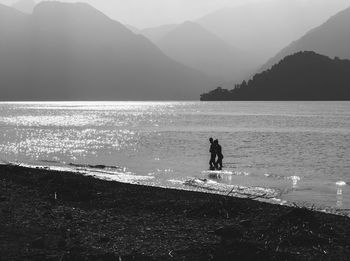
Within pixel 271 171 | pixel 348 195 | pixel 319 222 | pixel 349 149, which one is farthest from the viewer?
pixel 349 149

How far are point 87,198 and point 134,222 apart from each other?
5.14 metres

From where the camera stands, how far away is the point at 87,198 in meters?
22.1

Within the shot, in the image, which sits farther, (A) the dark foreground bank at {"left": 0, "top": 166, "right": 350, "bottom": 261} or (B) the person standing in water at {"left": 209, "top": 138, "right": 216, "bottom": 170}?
(B) the person standing in water at {"left": 209, "top": 138, "right": 216, "bottom": 170}

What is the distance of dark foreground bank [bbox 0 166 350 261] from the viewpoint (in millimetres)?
13719

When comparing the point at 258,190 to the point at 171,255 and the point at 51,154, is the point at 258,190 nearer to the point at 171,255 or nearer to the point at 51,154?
the point at 171,255

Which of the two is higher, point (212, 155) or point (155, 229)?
point (155, 229)

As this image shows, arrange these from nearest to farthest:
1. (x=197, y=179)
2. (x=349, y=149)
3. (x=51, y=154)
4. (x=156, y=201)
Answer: (x=156, y=201) → (x=197, y=179) → (x=51, y=154) → (x=349, y=149)

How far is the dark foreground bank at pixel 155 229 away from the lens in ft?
45.0

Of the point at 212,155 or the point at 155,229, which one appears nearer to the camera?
the point at 155,229

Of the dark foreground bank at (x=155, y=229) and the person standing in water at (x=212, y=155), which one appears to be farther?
the person standing in water at (x=212, y=155)

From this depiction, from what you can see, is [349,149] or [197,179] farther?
[349,149]

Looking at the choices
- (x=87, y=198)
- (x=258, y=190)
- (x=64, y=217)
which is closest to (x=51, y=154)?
(x=258, y=190)

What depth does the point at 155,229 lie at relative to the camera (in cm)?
1650

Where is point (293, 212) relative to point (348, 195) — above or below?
above
